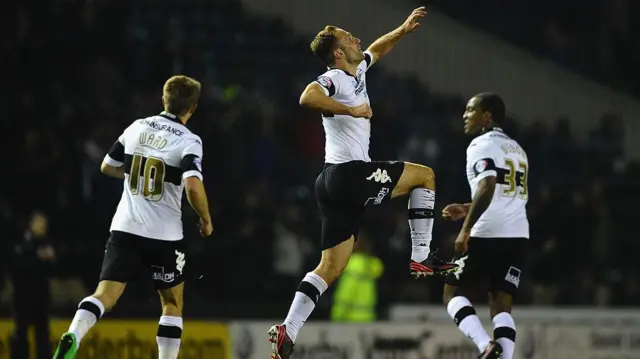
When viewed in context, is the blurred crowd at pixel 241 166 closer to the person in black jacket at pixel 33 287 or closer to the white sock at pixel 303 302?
the person in black jacket at pixel 33 287

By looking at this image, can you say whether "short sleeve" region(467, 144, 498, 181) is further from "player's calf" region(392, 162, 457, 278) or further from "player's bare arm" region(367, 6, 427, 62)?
"player's bare arm" region(367, 6, 427, 62)

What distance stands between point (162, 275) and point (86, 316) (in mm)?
740

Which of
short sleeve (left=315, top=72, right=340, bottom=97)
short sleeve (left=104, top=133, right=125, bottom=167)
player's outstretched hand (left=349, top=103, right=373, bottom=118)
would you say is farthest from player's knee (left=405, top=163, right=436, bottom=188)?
short sleeve (left=104, top=133, right=125, bottom=167)

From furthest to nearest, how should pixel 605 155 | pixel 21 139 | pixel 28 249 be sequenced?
pixel 605 155 < pixel 21 139 < pixel 28 249

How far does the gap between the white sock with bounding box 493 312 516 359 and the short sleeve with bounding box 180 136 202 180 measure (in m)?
2.87

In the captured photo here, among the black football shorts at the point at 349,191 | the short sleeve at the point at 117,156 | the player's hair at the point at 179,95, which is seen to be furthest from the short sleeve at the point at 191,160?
the black football shorts at the point at 349,191

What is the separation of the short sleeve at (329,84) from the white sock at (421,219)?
1.05 m

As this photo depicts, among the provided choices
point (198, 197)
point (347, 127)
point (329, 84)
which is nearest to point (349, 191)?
point (347, 127)

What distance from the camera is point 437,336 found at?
1497cm

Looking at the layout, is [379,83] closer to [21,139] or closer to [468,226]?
[21,139]

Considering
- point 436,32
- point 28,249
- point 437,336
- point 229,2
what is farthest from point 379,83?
point 28,249

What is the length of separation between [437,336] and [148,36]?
6561mm

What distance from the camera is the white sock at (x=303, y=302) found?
9586 millimetres

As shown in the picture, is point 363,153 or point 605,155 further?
point 605,155
